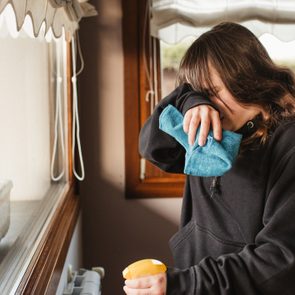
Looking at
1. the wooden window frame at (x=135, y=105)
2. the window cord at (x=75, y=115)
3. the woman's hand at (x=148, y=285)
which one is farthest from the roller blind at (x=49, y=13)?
the woman's hand at (x=148, y=285)

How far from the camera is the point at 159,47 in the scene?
214 cm

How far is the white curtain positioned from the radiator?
1.02 m

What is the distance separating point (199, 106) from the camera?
83 cm

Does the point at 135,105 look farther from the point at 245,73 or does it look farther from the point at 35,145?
the point at 245,73

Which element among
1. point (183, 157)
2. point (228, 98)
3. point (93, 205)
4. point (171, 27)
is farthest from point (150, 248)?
point (228, 98)

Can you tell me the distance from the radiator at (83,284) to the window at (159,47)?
1.90 feet

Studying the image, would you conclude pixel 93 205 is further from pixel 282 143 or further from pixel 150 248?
pixel 282 143

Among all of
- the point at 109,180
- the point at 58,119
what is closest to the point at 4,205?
the point at 58,119

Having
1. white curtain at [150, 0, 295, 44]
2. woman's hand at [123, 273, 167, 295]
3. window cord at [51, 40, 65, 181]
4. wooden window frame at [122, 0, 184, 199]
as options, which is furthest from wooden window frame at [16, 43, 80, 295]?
white curtain at [150, 0, 295, 44]

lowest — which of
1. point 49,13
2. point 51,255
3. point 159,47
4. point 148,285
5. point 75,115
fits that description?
point 51,255

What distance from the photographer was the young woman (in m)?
0.79

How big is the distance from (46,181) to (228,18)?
1.01m

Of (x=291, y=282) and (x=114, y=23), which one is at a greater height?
(x=114, y=23)

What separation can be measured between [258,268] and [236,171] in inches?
8.5
